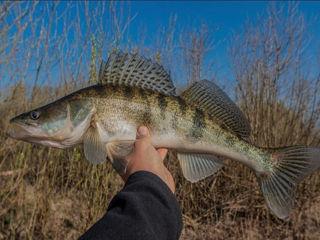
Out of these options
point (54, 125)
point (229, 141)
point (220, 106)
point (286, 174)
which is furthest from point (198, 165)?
point (54, 125)

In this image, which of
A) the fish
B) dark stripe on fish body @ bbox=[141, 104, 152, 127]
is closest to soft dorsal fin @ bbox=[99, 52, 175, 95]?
the fish

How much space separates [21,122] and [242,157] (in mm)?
1498

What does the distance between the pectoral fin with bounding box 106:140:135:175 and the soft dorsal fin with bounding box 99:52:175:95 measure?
407 millimetres

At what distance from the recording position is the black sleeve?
95 cm

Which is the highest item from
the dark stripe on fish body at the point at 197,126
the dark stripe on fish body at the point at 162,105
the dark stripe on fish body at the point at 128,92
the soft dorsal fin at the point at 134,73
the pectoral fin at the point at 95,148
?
the soft dorsal fin at the point at 134,73

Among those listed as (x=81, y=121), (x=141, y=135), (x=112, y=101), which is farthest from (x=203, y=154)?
(x=81, y=121)

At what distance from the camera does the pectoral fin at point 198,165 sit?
6.66ft

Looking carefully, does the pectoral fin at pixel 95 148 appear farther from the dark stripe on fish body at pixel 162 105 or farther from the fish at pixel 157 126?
the dark stripe on fish body at pixel 162 105

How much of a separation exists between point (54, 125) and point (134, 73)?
2.06 feet

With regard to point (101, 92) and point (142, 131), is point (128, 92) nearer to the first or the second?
point (101, 92)

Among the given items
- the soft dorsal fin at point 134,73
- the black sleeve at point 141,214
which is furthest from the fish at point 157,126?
the black sleeve at point 141,214

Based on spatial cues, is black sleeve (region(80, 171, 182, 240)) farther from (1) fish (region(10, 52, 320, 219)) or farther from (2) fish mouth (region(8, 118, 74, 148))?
(2) fish mouth (region(8, 118, 74, 148))

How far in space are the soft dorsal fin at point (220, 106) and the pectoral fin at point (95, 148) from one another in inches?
28.3

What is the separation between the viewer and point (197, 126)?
6.23 feet
